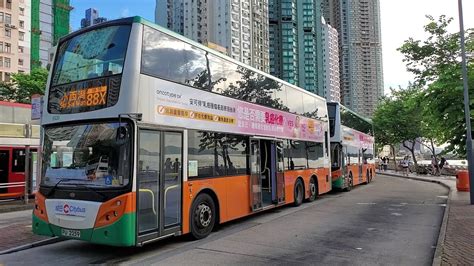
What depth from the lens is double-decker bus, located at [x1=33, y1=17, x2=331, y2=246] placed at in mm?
7352

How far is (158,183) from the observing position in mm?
7992

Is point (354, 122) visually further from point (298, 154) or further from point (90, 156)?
point (90, 156)

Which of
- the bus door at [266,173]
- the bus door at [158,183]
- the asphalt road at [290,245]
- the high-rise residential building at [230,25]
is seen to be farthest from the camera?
the high-rise residential building at [230,25]

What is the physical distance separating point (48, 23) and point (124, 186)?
300 feet

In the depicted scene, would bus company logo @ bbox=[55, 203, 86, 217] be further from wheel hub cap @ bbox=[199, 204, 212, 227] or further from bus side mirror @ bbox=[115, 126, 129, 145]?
wheel hub cap @ bbox=[199, 204, 212, 227]

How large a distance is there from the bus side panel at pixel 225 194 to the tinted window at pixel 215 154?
16 centimetres

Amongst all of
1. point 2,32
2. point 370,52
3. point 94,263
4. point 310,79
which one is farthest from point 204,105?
point 310,79

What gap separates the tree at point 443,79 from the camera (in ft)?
50.4

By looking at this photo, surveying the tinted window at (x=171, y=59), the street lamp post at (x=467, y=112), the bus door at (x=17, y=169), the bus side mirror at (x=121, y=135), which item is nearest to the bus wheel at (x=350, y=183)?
the street lamp post at (x=467, y=112)

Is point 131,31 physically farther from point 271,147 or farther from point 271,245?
point 271,147

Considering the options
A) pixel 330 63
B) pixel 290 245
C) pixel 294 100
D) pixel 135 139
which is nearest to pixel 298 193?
pixel 294 100

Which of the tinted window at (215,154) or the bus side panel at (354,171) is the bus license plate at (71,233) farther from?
the bus side panel at (354,171)

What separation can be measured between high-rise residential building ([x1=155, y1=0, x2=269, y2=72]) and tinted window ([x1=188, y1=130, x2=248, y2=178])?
103520mm

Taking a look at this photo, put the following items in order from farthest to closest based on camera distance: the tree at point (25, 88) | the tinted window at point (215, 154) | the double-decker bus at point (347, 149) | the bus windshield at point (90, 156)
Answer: the tree at point (25, 88) → the double-decker bus at point (347, 149) → the tinted window at point (215, 154) → the bus windshield at point (90, 156)
